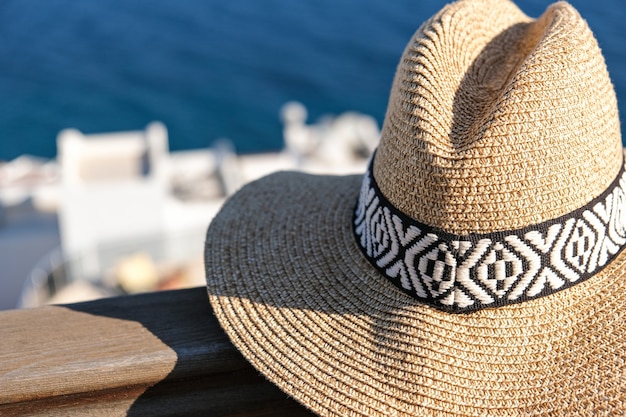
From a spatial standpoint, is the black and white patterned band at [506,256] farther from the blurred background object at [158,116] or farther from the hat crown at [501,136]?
the blurred background object at [158,116]

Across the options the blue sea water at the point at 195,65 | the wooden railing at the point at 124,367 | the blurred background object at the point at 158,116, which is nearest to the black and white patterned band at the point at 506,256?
the wooden railing at the point at 124,367

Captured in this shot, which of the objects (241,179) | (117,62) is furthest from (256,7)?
(241,179)

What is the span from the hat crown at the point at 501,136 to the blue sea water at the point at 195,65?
2062 centimetres

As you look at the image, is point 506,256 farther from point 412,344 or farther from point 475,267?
point 412,344

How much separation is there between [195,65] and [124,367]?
25259 mm

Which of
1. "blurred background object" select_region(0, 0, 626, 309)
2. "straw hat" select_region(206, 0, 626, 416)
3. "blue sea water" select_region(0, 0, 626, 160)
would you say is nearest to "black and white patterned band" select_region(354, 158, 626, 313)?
"straw hat" select_region(206, 0, 626, 416)

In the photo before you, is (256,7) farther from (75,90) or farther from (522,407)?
(522,407)

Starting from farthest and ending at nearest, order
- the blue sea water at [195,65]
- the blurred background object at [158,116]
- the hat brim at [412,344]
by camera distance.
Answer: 1. the blue sea water at [195,65]
2. the blurred background object at [158,116]
3. the hat brim at [412,344]

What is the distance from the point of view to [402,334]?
4.20 ft

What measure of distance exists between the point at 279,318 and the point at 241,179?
13.3 metres

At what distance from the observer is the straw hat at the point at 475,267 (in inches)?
46.6

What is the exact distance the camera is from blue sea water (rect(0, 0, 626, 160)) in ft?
74.8

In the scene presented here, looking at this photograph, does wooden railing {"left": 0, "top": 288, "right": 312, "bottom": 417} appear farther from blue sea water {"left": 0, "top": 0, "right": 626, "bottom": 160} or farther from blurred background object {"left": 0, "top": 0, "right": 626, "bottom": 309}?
blue sea water {"left": 0, "top": 0, "right": 626, "bottom": 160}

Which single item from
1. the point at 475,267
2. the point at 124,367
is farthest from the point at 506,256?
the point at 124,367
